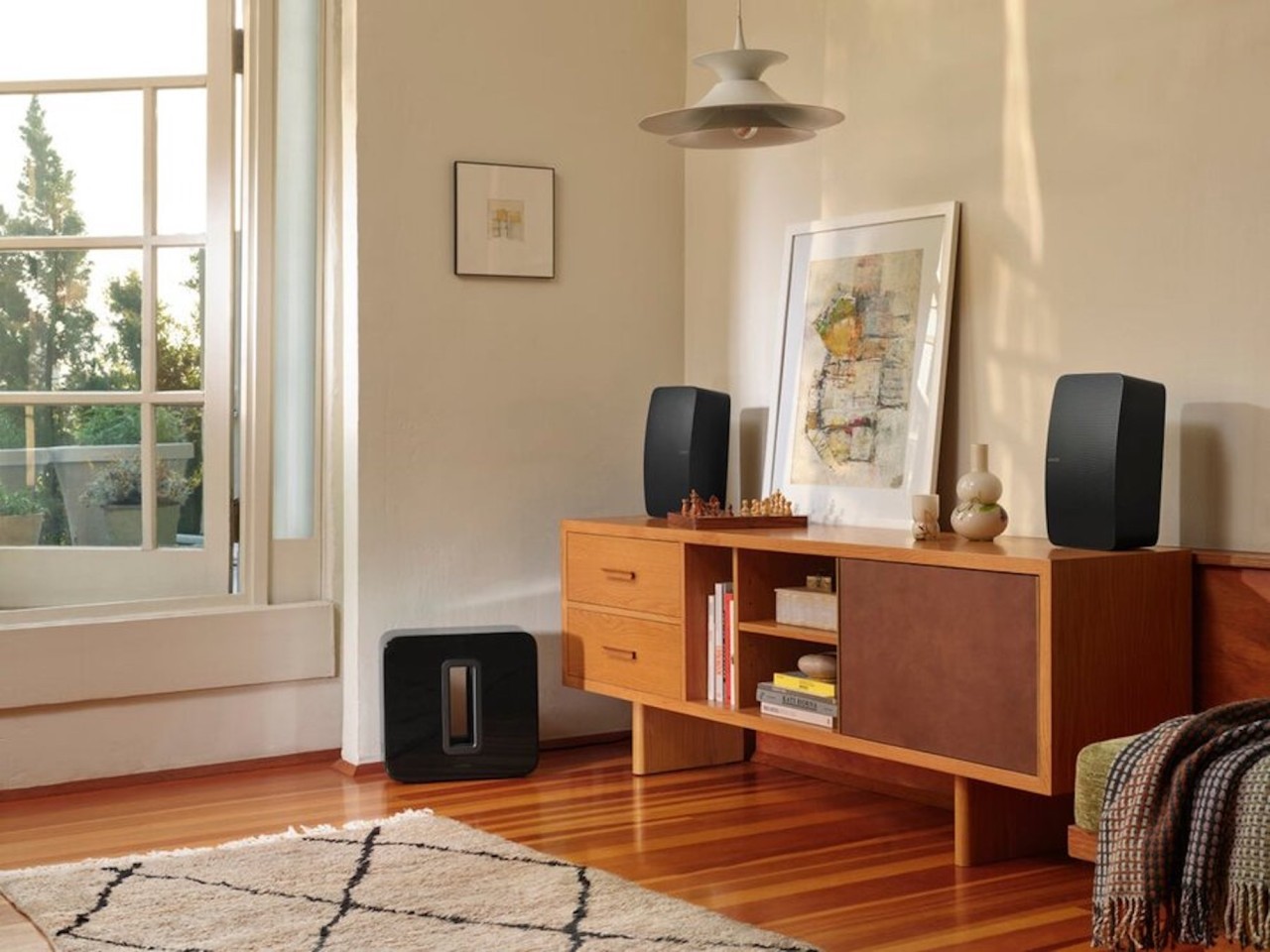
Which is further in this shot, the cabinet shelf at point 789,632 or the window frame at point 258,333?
the window frame at point 258,333

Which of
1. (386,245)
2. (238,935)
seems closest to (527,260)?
(386,245)

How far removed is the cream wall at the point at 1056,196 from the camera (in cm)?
350

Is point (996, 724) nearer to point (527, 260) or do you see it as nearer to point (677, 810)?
point (677, 810)

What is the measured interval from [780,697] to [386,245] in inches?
70.6

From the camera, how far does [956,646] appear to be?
3.49m

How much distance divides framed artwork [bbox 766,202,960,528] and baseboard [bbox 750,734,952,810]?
2.15 ft

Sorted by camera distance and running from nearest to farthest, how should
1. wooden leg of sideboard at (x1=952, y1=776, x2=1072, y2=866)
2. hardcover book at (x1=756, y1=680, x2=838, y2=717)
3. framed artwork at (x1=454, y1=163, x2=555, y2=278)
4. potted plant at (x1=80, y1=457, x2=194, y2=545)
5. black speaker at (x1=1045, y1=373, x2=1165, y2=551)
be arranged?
black speaker at (x1=1045, y1=373, x2=1165, y2=551) < wooden leg of sideboard at (x1=952, y1=776, x2=1072, y2=866) < hardcover book at (x1=756, y1=680, x2=838, y2=717) < potted plant at (x1=80, y1=457, x2=194, y2=545) < framed artwork at (x1=454, y1=163, x2=555, y2=278)

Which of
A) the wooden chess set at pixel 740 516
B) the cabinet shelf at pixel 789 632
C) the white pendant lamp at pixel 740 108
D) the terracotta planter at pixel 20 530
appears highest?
the white pendant lamp at pixel 740 108

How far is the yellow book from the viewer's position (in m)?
3.88

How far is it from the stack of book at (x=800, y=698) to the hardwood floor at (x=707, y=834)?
276mm

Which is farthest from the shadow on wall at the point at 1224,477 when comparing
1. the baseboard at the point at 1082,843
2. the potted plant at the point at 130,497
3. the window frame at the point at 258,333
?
the potted plant at the point at 130,497

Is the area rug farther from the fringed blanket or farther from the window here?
the window

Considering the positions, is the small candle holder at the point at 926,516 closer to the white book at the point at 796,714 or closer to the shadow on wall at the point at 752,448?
the white book at the point at 796,714

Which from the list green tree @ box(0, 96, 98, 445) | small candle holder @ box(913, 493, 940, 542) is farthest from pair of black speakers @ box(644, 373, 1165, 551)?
green tree @ box(0, 96, 98, 445)
